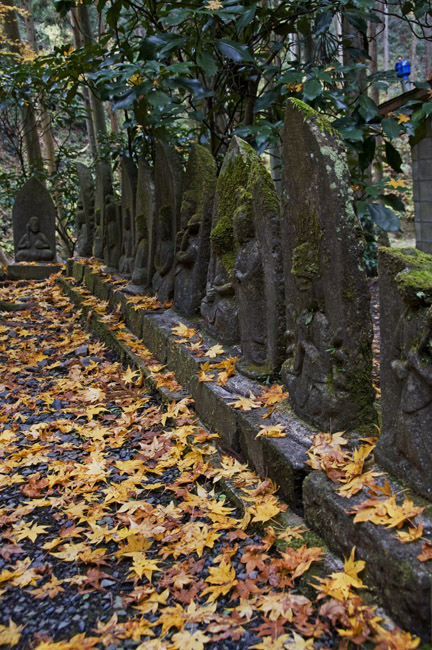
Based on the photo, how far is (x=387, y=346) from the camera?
220cm

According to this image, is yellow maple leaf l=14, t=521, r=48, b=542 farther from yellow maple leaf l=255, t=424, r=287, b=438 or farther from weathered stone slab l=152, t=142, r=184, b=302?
weathered stone slab l=152, t=142, r=184, b=302

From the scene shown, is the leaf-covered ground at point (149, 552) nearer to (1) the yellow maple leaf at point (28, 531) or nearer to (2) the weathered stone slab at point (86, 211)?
(1) the yellow maple leaf at point (28, 531)

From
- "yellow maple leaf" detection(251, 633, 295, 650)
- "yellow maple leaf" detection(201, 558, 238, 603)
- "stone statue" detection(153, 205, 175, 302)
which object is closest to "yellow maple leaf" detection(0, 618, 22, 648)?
"yellow maple leaf" detection(201, 558, 238, 603)

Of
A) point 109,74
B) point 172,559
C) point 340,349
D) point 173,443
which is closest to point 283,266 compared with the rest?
point 340,349

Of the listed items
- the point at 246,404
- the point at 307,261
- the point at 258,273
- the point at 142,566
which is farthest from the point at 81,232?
the point at 142,566

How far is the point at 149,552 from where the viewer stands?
240 cm

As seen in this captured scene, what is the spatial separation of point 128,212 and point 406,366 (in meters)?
5.62

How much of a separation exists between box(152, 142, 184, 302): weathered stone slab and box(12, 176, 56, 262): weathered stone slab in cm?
541

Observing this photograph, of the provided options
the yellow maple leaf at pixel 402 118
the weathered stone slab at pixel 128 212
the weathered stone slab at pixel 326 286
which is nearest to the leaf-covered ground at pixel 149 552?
the weathered stone slab at pixel 326 286

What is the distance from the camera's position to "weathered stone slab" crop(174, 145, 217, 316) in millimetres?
4617

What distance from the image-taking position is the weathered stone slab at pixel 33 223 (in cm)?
1029

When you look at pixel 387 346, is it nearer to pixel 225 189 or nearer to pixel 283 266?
pixel 283 266

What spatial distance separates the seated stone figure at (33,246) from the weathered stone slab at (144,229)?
468 centimetres

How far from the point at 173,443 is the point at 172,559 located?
112 cm
